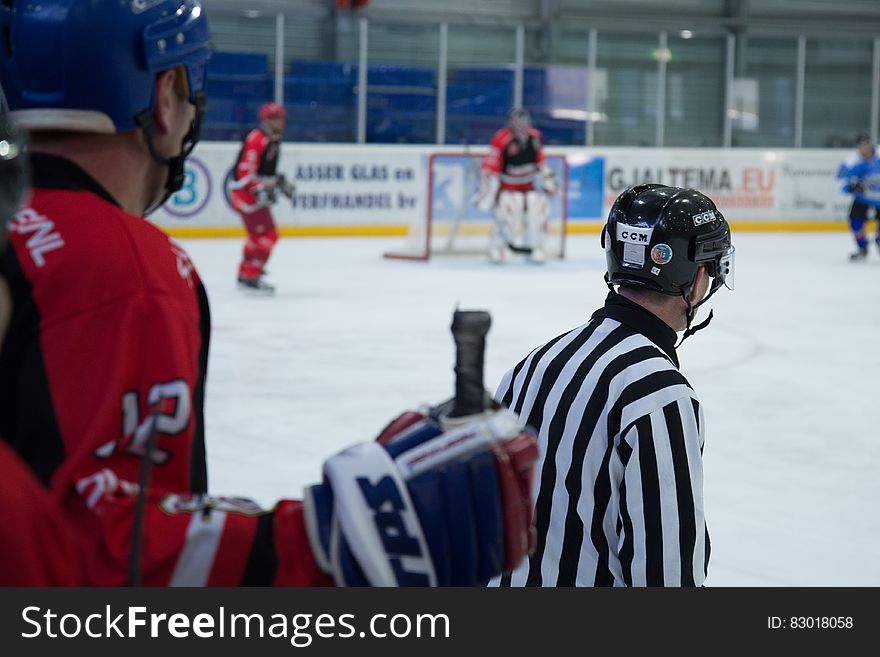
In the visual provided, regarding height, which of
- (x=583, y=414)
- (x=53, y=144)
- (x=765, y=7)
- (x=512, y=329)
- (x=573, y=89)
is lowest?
(x=512, y=329)

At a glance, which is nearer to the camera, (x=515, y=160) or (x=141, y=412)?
(x=141, y=412)

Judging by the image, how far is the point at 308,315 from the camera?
8.81m

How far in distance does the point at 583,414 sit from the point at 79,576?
106 cm

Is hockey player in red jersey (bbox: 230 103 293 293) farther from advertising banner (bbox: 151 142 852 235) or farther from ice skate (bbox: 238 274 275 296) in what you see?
advertising banner (bbox: 151 142 852 235)

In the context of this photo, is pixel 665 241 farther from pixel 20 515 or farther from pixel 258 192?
pixel 258 192

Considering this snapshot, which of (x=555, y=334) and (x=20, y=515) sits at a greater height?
(x=20, y=515)

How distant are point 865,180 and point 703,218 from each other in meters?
12.0

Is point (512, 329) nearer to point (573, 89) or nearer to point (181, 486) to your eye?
point (181, 486)

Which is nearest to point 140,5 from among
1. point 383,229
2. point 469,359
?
point 469,359

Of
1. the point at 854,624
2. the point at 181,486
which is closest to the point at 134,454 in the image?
the point at 181,486

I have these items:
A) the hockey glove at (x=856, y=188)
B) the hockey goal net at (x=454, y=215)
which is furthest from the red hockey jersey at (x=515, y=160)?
the hockey glove at (x=856, y=188)

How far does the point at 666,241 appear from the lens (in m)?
2.18

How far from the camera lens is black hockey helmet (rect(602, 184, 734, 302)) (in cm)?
217

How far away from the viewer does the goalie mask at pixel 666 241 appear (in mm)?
2170
